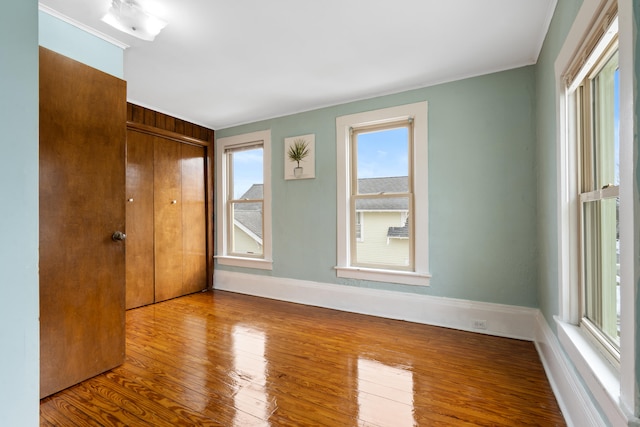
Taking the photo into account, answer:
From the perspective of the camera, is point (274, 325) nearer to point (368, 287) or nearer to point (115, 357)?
point (368, 287)

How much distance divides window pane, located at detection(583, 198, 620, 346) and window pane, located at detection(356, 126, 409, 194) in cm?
178

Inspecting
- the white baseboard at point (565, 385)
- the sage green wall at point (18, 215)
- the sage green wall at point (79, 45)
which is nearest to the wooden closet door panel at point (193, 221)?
the sage green wall at point (79, 45)

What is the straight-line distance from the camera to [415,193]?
310 cm

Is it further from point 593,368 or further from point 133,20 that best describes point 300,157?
point 593,368

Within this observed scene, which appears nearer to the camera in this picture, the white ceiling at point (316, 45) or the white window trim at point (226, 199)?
the white ceiling at point (316, 45)

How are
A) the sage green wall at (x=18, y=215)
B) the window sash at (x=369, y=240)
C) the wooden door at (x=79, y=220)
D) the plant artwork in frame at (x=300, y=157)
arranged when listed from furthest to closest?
the plant artwork in frame at (x=300, y=157), the window sash at (x=369, y=240), the wooden door at (x=79, y=220), the sage green wall at (x=18, y=215)

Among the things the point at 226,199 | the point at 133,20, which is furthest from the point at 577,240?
the point at 226,199

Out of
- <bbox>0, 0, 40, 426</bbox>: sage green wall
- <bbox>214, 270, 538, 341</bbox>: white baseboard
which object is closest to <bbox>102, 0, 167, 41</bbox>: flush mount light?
<bbox>0, 0, 40, 426</bbox>: sage green wall

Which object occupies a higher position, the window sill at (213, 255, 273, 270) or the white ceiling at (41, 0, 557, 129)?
the white ceiling at (41, 0, 557, 129)

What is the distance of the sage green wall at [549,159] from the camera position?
1.82 metres

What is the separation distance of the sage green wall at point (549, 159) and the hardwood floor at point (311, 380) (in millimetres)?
586

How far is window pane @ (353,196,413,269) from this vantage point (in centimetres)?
324

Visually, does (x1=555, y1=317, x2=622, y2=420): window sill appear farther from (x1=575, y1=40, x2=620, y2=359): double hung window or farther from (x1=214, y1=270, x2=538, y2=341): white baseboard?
(x1=214, y1=270, x2=538, y2=341): white baseboard

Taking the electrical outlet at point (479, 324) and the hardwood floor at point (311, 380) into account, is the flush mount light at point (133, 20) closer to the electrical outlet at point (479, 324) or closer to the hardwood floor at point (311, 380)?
the hardwood floor at point (311, 380)
